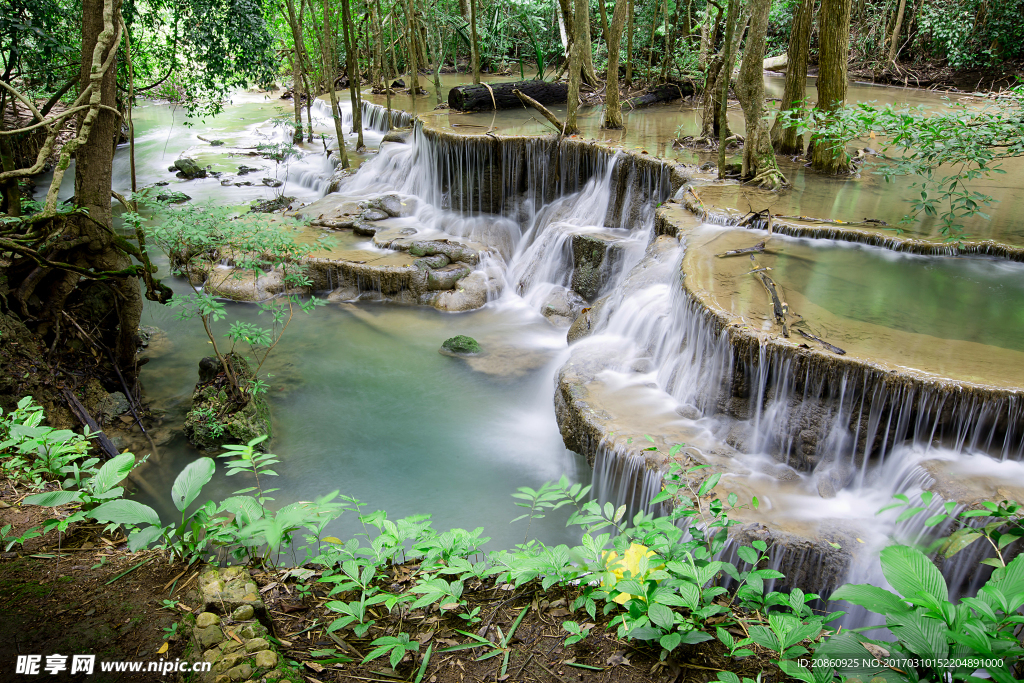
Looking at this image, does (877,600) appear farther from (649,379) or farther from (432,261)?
(432,261)

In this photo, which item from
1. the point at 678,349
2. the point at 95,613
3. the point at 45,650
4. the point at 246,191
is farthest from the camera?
the point at 246,191

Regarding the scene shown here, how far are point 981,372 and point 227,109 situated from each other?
2928cm

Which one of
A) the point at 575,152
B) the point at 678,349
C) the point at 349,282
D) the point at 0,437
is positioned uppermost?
the point at 575,152

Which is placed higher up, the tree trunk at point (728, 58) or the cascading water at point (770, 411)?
the tree trunk at point (728, 58)

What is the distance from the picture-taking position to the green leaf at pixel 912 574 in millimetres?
1600

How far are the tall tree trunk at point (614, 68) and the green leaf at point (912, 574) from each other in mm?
11132

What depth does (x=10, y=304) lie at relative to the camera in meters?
5.31

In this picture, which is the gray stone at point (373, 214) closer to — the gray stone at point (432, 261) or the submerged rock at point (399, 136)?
the gray stone at point (432, 261)

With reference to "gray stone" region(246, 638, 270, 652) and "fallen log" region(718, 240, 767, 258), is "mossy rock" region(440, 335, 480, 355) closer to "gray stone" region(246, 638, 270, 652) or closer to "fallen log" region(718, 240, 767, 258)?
"fallen log" region(718, 240, 767, 258)

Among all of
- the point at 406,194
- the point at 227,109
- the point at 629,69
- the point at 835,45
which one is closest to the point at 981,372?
the point at 835,45

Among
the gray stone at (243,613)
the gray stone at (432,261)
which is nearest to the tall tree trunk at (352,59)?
the gray stone at (432,261)

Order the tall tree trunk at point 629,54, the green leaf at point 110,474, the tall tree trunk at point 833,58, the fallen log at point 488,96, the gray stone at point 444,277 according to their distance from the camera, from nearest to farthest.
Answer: the green leaf at point 110,474, the tall tree trunk at point 833,58, the gray stone at point 444,277, the fallen log at point 488,96, the tall tree trunk at point 629,54

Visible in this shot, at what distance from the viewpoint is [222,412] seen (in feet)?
20.0

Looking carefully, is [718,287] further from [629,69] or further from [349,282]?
[629,69]
